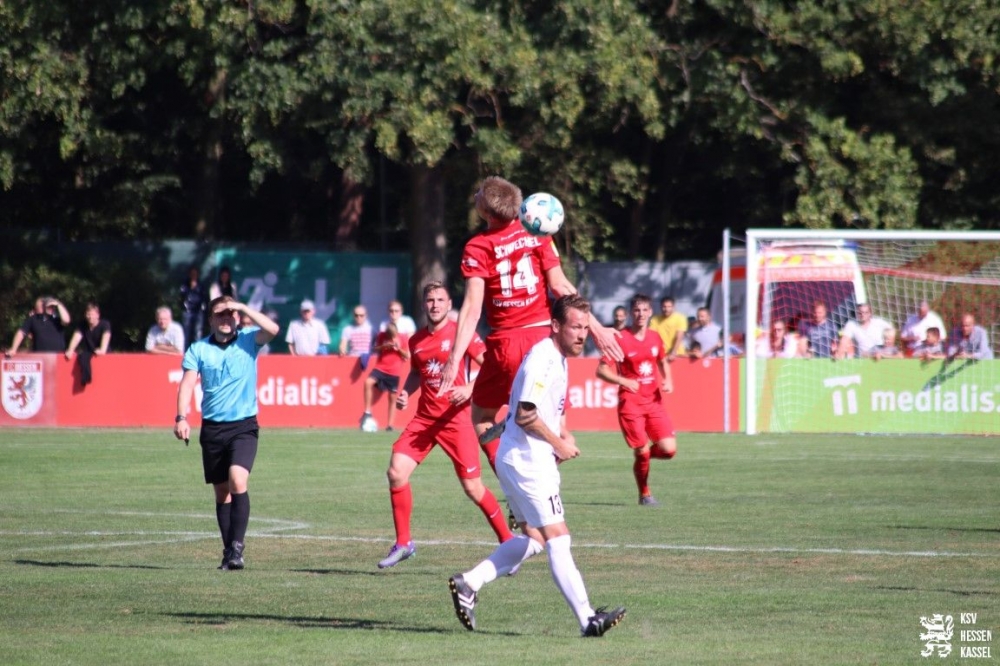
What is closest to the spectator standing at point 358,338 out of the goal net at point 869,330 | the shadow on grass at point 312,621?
the goal net at point 869,330

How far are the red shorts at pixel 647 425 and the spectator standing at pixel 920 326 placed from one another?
1116 centimetres

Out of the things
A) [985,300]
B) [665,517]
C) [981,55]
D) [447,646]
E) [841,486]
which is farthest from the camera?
[981,55]

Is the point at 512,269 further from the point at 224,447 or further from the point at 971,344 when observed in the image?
the point at 971,344

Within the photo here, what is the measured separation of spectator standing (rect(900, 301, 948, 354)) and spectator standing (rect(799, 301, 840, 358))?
116 cm

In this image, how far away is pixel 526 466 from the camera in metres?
8.09

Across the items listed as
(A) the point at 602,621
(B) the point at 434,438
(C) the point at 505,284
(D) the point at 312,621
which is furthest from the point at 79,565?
(A) the point at 602,621

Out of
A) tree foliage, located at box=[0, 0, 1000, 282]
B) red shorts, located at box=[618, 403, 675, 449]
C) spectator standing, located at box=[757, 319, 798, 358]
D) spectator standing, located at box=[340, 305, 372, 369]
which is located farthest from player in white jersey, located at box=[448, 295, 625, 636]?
tree foliage, located at box=[0, 0, 1000, 282]

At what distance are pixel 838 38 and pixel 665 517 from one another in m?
19.3

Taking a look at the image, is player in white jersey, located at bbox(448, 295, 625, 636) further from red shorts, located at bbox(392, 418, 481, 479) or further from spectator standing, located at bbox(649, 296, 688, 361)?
spectator standing, located at bbox(649, 296, 688, 361)

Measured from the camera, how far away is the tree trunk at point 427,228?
32.2 metres

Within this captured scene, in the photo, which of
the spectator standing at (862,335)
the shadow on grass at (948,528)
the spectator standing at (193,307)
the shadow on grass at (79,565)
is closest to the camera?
the shadow on grass at (79,565)

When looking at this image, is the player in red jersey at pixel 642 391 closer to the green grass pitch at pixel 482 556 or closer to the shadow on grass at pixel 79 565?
the green grass pitch at pixel 482 556

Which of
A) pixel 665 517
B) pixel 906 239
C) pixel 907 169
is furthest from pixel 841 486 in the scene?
pixel 907 169

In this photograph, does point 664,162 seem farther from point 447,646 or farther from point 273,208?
point 447,646
